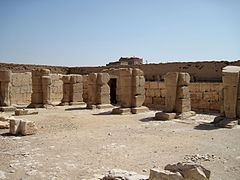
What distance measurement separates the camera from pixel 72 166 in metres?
5.91

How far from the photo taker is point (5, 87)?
50.8 feet

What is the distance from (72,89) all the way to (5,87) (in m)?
4.68

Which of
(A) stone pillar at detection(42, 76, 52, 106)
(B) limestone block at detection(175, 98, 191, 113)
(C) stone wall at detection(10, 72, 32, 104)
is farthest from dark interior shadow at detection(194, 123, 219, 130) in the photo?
(C) stone wall at detection(10, 72, 32, 104)

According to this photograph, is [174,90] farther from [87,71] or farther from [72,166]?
[87,71]

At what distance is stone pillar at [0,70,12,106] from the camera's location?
1534 cm

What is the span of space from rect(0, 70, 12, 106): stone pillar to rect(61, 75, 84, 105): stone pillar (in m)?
4.26

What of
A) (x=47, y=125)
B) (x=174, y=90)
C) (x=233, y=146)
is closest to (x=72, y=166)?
(x=233, y=146)

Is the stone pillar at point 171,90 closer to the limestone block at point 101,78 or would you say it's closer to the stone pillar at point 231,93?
the stone pillar at point 231,93

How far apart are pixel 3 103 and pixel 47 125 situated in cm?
584

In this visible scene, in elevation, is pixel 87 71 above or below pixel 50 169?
above

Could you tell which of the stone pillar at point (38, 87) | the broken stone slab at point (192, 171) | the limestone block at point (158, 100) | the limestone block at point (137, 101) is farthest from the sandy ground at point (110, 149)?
the stone pillar at point (38, 87)

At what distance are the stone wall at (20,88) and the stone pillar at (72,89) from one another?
152 inches

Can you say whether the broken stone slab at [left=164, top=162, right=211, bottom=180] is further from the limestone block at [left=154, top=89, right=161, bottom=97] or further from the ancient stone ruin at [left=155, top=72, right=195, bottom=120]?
the limestone block at [left=154, top=89, right=161, bottom=97]

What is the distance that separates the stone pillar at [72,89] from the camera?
1903 cm
